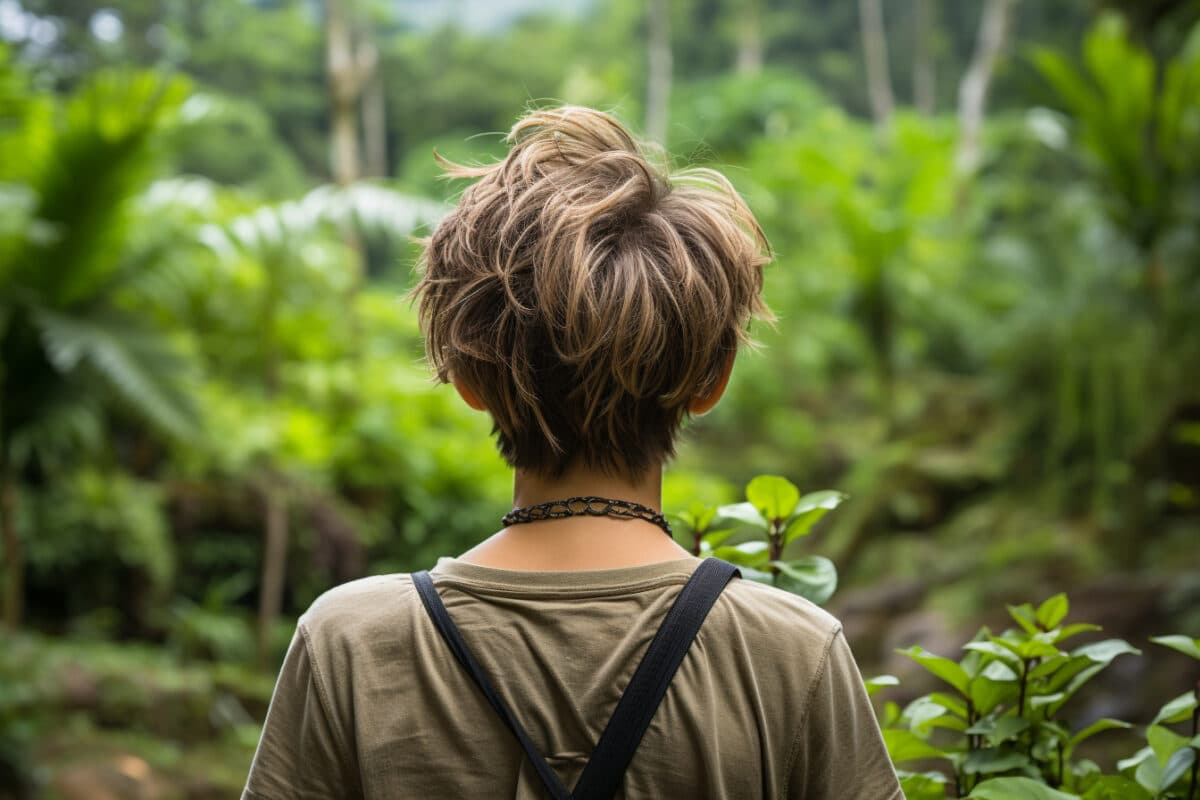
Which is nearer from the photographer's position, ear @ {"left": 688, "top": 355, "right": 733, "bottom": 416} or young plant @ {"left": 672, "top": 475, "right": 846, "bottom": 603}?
ear @ {"left": 688, "top": 355, "right": 733, "bottom": 416}

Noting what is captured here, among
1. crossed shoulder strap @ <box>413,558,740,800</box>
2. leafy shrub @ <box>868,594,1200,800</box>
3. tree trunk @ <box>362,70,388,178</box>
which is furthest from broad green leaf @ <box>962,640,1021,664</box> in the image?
tree trunk @ <box>362,70,388,178</box>

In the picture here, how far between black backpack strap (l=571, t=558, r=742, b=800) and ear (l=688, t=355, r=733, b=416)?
20cm

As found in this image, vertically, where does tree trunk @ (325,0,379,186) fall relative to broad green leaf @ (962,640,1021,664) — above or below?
Result: above

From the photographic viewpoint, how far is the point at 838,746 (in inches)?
37.3

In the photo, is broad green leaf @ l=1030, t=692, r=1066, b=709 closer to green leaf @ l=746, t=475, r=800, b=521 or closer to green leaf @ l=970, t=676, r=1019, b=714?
green leaf @ l=970, t=676, r=1019, b=714

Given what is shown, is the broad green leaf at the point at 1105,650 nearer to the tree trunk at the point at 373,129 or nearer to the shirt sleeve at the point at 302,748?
the shirt sleeve at the point at 302,748

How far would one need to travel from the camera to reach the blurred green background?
5.27 metres

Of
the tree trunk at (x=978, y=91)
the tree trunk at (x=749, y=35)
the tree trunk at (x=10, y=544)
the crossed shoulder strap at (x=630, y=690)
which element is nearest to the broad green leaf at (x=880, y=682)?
the crossed shoulder strap at (x=630, y=690)

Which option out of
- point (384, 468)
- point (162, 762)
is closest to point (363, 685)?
point (162, 762)

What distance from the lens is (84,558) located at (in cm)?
629

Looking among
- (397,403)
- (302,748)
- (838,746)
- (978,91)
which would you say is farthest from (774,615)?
(978,91)

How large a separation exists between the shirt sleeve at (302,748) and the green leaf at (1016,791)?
603 mm

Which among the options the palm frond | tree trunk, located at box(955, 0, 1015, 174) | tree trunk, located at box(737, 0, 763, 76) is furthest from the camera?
tree trunk, located at box(737, 0, 763, 76)

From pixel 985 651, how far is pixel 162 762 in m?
4.97
